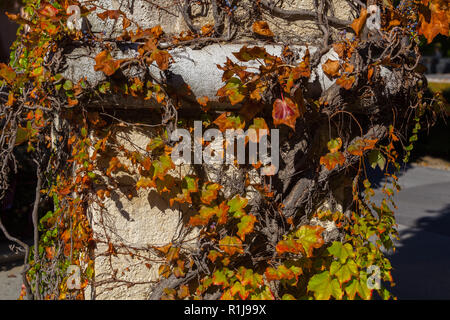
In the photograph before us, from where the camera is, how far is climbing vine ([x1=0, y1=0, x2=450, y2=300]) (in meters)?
1.78

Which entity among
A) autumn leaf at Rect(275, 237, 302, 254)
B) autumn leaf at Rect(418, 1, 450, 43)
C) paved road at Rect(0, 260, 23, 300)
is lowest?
paved road at Rect(0, 260, 23, 300)

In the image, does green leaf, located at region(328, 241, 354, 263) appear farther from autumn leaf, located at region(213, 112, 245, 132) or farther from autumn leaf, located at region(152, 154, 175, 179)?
autumn leaf, located at region(152, 154, 175, 179)

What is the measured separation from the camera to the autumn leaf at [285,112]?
5.65ft

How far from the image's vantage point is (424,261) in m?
4.61

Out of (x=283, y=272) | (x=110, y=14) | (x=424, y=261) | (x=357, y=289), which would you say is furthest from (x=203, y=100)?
(x=424, y=261)

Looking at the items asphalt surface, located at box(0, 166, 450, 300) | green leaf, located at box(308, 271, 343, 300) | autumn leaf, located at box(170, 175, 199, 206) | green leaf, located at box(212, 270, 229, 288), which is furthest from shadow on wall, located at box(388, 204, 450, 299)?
autumn leaf, located at box(170, 175, 199, 206)

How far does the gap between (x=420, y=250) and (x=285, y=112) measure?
3.97 m

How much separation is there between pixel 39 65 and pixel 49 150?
572mm

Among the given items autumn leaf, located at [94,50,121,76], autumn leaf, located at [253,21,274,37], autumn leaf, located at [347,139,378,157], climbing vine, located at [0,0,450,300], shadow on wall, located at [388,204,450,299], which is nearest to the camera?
autumn leaf, located at [94,50,121,76]

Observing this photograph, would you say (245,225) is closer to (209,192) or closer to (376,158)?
(209,192)

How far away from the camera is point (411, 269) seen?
4.39 metres

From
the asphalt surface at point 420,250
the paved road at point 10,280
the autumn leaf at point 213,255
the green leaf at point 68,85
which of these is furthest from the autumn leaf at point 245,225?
the paved road at point 10,280

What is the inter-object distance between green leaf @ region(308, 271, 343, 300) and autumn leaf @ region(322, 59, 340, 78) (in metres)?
0.94
